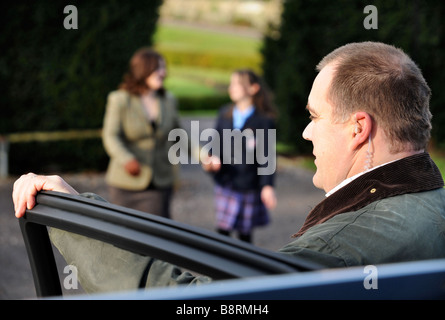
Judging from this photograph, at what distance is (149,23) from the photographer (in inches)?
471

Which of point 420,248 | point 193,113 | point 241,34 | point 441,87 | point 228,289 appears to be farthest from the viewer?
point 241,34

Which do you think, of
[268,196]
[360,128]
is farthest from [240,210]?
[360,128]

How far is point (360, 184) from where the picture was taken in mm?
2020

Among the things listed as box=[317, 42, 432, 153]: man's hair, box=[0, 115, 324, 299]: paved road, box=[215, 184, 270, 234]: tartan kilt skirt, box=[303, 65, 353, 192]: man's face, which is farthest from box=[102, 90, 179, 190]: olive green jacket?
box=[317, 42, 432, 153]: man's hair

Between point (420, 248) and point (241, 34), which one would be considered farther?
point (241, 34)

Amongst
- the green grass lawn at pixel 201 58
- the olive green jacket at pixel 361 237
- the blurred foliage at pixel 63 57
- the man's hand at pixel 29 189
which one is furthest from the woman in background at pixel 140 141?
the green grass lawn at pixel 201 58

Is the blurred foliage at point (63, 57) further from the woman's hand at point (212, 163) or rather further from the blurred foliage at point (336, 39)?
the woman's hand at point (212, 163)

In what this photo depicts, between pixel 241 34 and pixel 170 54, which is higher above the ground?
pixel 241 34

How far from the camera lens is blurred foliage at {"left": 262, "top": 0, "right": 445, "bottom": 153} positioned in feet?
41.1

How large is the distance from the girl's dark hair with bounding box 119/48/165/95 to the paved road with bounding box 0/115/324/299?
180cm

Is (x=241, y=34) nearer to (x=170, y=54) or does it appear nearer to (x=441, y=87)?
(x=170, y=54)

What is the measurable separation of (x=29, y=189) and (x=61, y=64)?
9.84m
